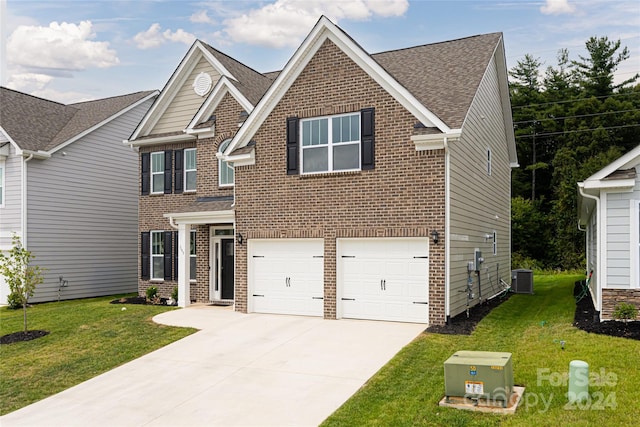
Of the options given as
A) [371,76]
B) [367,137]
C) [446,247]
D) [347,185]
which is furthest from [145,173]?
[446,247]

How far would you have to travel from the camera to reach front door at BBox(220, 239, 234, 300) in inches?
683

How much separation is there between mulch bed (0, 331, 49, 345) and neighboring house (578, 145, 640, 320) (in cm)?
1299

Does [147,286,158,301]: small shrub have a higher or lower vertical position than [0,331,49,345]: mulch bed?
higher

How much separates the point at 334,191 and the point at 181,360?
5570 mm

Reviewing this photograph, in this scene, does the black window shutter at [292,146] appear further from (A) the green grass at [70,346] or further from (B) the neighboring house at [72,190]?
(B) the neighboring house at [72,190]

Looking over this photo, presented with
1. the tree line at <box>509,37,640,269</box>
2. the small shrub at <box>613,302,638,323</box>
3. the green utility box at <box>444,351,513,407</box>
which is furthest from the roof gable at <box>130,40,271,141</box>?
the tree line at <box>509,37,640,269</box>

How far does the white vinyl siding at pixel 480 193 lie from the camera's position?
13.4 m

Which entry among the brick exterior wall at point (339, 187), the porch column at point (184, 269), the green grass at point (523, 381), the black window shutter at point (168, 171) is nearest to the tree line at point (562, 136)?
the black window shutter at point (168, 171)

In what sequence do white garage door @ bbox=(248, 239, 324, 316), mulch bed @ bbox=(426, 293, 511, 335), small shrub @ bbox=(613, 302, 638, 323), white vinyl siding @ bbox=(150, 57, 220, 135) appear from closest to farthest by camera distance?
1. small shrub @ bbox=(613, 302, 638, 323)
2. mulch bed @ bbox=(426, 293, 511, 335)
3. white garage door @ bbox=(248, 239, 324, 316)
4. white vinyl siding @ bbox=(150, 57, 220, 135)

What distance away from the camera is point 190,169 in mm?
19297

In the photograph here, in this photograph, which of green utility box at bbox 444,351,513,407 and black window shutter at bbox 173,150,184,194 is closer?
green utility box at bbox 444,351,513,407

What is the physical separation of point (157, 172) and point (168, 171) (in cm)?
63

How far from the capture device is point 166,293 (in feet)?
62.9

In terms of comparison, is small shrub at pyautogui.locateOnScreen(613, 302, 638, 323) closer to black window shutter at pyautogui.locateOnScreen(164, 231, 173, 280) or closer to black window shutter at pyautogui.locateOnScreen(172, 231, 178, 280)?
black window shutter at pyautogui.locateOnScreen(172, 231, 178, 280)
